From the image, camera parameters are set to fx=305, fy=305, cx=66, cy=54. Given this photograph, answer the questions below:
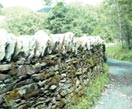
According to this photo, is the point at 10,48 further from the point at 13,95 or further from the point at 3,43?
the point at 13,95

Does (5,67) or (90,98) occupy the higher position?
(5,67)

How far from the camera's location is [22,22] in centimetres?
2970

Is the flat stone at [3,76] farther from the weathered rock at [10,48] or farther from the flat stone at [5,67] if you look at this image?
the weathered rock at [10,48]

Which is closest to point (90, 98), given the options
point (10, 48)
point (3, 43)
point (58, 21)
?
point (10, 48)

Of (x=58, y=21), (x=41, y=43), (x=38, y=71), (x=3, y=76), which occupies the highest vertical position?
(x=58, y=21)

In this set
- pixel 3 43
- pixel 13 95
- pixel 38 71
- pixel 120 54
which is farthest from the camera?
pixel 120 54

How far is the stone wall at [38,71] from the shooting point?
4.60 metres

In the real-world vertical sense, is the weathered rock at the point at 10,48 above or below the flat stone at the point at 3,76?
above

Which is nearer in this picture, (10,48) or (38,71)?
(10,48)

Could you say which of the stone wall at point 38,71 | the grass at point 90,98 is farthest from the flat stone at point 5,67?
the grass at point 90,98

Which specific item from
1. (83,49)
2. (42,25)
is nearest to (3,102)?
(83,49)

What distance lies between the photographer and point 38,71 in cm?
569

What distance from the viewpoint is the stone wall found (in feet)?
15.1

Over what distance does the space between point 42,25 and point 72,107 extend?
25.1 meters
